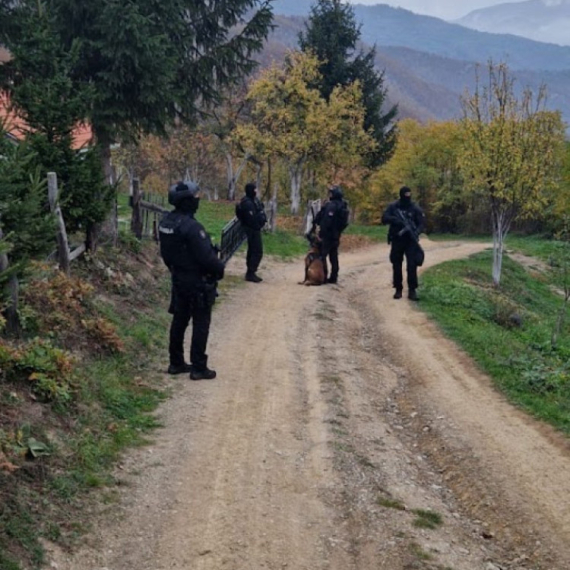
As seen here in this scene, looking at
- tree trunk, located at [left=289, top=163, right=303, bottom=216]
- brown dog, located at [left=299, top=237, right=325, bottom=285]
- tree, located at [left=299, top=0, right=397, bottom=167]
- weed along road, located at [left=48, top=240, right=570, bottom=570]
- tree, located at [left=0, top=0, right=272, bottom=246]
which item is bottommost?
weed along road, located at [left=48, top=240, right=570, bottom=570]

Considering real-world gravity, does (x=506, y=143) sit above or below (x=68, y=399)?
above

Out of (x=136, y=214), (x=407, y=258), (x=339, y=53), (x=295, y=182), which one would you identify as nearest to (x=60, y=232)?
(x=136, y=214)

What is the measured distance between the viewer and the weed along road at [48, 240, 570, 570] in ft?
15.6

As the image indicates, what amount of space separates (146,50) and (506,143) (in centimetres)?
1052

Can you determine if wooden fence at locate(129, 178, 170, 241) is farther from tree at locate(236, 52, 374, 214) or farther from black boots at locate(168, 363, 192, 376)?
tree at locate(236, 52, 374, 214)

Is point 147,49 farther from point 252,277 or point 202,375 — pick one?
point 202,375

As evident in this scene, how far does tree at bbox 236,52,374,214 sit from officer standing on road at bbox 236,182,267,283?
12.1m

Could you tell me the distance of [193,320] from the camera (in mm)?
7938

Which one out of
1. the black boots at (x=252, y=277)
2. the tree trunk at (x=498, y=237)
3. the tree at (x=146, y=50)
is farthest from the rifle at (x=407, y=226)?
the tree trunk at (x=498, y=237)

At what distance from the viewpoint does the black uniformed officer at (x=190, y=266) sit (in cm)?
762

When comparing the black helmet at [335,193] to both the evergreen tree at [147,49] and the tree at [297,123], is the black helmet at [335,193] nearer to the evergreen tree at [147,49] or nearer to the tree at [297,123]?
the evergreen tree at [147,49]

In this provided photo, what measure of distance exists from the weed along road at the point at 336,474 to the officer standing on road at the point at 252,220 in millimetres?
4973

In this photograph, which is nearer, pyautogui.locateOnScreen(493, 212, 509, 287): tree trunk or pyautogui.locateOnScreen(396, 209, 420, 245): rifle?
pyautogui.locateOnScreen(396, 209, 420, 245): rifle

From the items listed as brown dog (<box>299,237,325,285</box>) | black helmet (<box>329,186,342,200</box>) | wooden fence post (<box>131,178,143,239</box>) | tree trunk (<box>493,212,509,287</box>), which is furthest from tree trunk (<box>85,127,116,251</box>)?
tree trunk (<box>493,212,509,287</box>)
